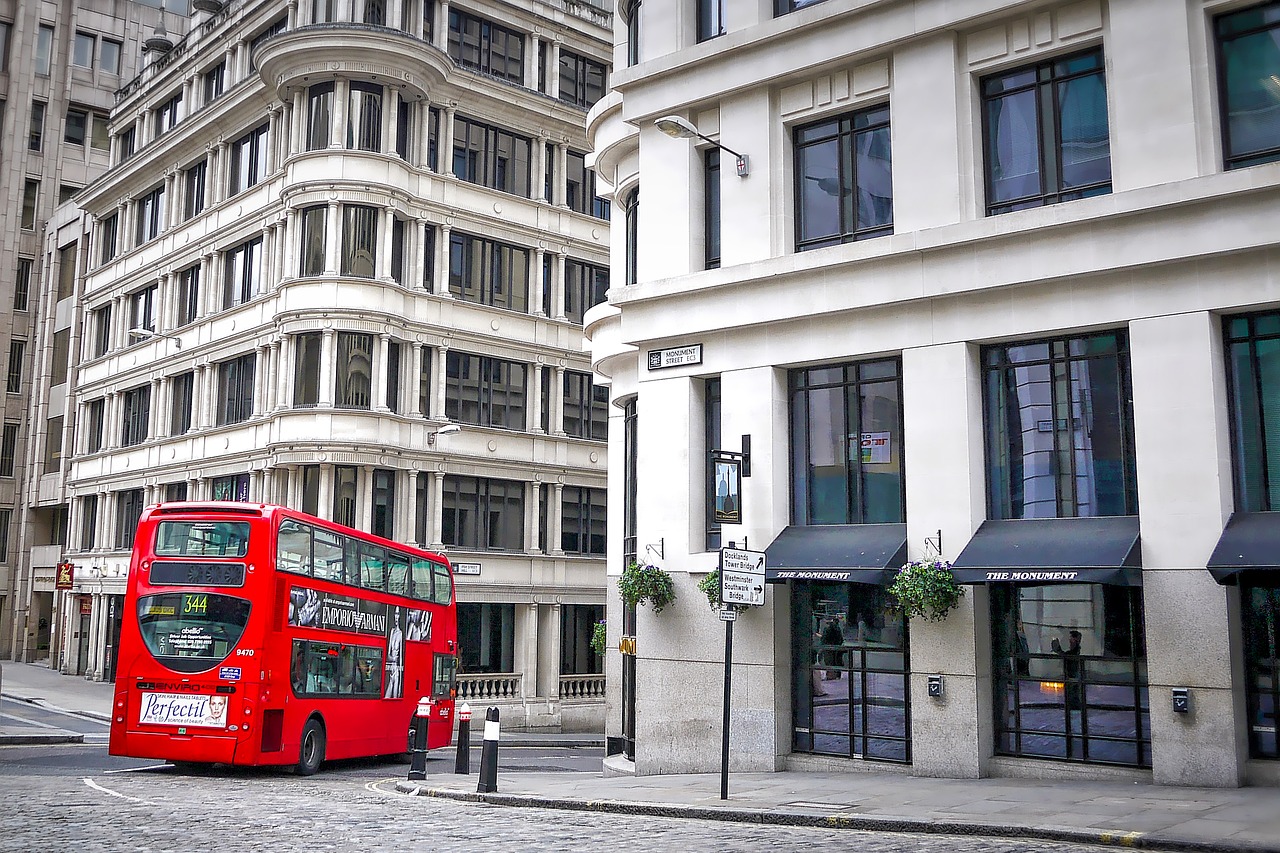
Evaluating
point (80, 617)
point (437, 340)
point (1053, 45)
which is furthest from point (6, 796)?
point (80, 617)

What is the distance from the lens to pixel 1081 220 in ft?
54.1

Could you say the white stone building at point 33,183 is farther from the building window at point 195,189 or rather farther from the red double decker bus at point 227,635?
the red double decker bus at point 227,635

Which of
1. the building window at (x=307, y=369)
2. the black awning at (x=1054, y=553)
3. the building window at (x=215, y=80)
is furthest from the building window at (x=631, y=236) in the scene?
the building window at (x=215, y=80)

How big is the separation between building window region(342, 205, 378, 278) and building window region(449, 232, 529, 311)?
9.53 ft

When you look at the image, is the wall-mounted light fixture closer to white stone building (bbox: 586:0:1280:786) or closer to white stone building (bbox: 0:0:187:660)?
white stone building (bbox: 586:0:1280:786)

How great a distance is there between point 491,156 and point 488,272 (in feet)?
12.5

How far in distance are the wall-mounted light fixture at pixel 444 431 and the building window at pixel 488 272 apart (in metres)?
4.47

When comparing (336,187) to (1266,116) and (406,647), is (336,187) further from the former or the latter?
(1266,116)

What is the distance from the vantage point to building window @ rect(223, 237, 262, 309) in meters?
39.9

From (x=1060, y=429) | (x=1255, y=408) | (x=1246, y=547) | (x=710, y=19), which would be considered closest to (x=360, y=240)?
(x=710, y=19)

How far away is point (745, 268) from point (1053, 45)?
17.8ft

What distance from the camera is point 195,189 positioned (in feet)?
148

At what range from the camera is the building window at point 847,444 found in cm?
1858

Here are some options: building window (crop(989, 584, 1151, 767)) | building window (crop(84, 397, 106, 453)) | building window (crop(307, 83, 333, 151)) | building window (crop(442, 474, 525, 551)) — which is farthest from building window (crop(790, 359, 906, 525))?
building window (crop(84, 397, 106, 453))
